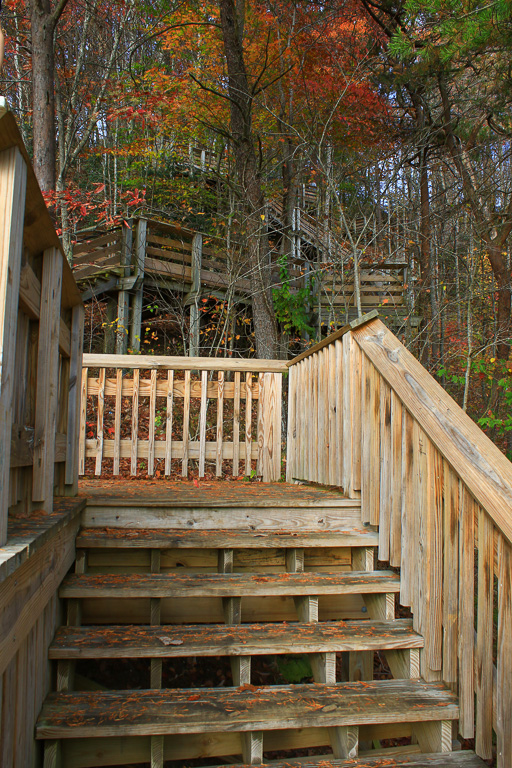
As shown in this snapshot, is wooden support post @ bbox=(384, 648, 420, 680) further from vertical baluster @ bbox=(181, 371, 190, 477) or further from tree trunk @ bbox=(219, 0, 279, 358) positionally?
tree trunk @ bbox=(219, 0, 279, 358)

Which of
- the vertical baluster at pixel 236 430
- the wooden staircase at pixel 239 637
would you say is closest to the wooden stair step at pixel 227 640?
the wooden staircase at pixel 239 637

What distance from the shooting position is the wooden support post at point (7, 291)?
1.50 meters

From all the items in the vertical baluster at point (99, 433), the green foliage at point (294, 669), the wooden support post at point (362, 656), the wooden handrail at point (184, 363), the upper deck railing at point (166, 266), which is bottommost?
the green foliage at point (294, 669)

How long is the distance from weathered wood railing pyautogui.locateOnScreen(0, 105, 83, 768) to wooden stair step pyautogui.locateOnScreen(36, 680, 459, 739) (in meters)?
0.14

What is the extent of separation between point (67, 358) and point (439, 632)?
2.51 m


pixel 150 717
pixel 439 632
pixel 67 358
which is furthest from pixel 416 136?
pixel 150 717

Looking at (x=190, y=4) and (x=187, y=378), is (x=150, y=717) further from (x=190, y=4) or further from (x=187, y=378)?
(x=190, y=4)

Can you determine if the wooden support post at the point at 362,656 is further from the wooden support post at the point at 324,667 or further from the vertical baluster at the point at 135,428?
the vertical baluster at the point at 135,428

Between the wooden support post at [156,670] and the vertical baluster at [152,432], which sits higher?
the vertical baluster at [152,432]

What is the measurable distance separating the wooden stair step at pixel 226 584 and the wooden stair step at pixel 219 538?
0.16 metres

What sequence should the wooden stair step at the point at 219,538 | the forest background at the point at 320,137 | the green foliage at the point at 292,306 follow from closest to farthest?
the wooden stair step at the point at 219,538 → the forest background at the point at 320,137 → the green foliage at the point at 292,306

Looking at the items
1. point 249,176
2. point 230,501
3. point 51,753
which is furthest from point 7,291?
point 249,176

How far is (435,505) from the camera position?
7.45 feet

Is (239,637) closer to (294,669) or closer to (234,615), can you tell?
(234,615)
